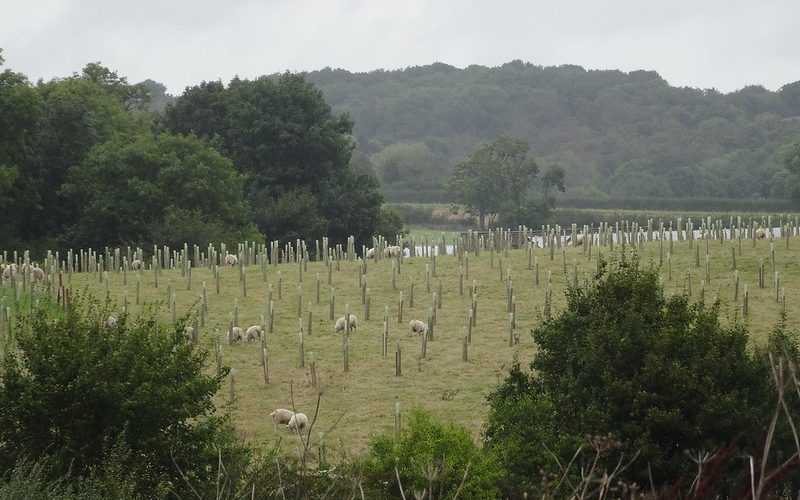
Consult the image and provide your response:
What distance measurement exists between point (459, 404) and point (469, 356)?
3.70 m

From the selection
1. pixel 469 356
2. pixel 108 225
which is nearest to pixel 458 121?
pixel 108 225

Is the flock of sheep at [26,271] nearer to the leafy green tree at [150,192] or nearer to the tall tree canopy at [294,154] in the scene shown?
the leafy green tree at [150,192]

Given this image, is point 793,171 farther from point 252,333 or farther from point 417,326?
point 252,333

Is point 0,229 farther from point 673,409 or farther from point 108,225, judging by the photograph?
point 673,409

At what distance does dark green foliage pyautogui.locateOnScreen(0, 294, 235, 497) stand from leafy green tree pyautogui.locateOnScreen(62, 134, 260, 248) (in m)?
31.4

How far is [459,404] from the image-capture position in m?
23.7

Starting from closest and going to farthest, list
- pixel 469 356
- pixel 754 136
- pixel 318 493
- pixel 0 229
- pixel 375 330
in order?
pixel 318 493, pixel 469 356, pixel 375 330, pixel 0 229, pixel 754 136

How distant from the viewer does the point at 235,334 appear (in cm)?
2834

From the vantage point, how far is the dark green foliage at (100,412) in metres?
15.6

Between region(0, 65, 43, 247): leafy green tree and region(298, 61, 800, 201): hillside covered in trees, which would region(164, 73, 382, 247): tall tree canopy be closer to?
region(0, 65, 43, 247): leafy green tree

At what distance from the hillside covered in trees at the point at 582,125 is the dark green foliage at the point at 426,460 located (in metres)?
79.2

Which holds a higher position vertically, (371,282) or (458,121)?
(458,121)

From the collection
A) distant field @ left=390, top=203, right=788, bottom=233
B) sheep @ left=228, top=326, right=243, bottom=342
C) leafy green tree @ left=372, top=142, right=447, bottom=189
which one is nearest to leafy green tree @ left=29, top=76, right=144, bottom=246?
sheep @ left=228, top=326, right=243, bottom=342

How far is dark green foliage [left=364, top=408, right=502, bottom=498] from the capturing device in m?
16.2
